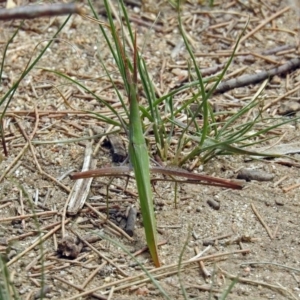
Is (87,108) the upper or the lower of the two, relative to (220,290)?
upper

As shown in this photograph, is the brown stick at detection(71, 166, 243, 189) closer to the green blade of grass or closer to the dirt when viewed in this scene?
the green blade of grass

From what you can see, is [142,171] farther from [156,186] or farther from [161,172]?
[156,186]

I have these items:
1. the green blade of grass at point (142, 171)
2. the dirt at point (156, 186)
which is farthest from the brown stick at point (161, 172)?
the dirt at point (156, 186)

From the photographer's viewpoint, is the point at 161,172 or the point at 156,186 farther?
the point at 156,186

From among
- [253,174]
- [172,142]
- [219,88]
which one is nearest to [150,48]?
[219,88]

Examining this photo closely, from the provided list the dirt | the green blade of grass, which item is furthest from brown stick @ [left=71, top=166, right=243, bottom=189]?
the dirt

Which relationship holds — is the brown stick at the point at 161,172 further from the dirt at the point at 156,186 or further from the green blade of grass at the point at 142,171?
the dirt at the point at 156,186

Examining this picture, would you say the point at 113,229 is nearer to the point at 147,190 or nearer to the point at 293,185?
the point at 147,190

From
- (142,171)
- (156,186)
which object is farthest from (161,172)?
(156,186)
